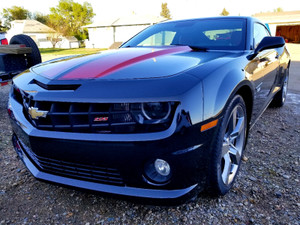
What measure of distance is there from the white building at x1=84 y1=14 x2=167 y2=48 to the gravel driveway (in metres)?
25.6

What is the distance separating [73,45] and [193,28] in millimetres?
43499

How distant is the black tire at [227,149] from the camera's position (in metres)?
1.55

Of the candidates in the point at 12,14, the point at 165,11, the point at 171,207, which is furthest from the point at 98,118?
the point at 165,11

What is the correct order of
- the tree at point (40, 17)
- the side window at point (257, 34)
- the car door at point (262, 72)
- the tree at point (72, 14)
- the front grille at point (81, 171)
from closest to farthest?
1. the front grille at point (81, 171)
2. the car door at point (262, 72)
3. the side window at point (257, 34)
4. the tree at point (72, 14)
5. the tree at point (40, 17)

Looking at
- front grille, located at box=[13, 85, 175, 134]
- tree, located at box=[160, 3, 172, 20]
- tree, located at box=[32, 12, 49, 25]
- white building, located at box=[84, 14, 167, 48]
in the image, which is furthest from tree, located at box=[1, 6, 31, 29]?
front grille, located at box=[13, 85, 175, 134]

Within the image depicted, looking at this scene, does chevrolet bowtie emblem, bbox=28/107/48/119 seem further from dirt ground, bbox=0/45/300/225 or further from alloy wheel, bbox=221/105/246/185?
alloy wheel, bbox=221/105/246/185

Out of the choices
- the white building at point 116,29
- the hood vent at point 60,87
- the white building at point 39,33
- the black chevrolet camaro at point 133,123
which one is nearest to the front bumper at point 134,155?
the black chevrolet camaro at point 133,123

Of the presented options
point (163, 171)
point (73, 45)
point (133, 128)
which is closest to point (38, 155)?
point (133, 128)

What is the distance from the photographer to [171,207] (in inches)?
69.6

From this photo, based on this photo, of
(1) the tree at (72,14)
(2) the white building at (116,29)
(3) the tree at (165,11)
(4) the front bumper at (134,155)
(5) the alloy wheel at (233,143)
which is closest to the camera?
(4) the front bumper at (134,155)

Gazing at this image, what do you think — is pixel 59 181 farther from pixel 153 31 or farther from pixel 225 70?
pixel 153 31

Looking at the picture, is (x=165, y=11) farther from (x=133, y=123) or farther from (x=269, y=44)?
(x=133, y=123)

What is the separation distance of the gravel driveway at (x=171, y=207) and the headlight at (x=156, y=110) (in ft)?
1.83

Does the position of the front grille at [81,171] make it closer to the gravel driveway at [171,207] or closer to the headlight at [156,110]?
the gravel driveway at [171,207]
